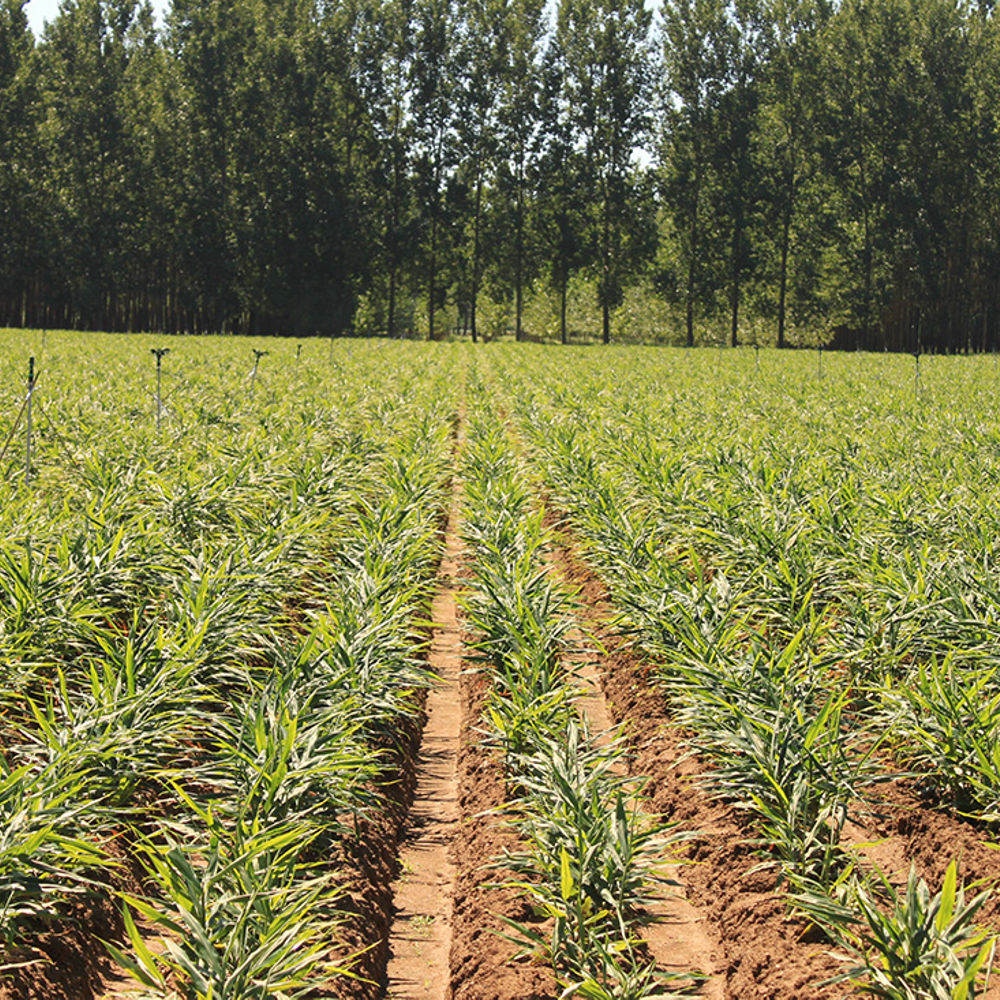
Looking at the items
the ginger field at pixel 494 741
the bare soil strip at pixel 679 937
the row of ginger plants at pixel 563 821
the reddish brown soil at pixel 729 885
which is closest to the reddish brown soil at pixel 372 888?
the ginger field at pixel 494 741

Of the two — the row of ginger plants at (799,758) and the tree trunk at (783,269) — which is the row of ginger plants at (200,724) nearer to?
the row of ginger plants at (799,758)

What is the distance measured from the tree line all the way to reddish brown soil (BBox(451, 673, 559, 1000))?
5541 centimetres

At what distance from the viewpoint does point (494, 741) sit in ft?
19.7

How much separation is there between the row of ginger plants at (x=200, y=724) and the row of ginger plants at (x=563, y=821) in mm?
618

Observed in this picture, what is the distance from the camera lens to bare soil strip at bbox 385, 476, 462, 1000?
4.25 meters

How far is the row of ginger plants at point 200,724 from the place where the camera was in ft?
12.4

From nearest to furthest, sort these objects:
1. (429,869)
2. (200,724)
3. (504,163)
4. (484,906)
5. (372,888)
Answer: (484,906)
(372,888)
(429,869)
(200,724)
(504,163)

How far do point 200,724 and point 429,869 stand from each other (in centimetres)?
151

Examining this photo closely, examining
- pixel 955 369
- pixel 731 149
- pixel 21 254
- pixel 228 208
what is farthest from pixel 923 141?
pixel 21 254

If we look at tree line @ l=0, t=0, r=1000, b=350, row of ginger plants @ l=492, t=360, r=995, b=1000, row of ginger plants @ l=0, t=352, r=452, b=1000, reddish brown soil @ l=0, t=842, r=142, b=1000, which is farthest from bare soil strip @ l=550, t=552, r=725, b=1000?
tree line @ l=0, t=0, r=1000, b=350

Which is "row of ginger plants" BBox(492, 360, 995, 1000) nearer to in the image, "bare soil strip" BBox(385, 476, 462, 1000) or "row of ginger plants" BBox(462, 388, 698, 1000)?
"row of ginger plants" BBox(462, 388, 698, 1000)

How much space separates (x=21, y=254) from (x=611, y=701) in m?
58.8

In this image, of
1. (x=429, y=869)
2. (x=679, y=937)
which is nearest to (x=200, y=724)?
(x=429, y=869)

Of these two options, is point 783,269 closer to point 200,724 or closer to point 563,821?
point 200,724
